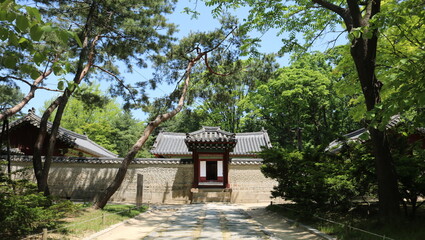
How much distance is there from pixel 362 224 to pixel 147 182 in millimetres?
12286

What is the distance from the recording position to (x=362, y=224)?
23.5ft

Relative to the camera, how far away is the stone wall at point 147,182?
15.9 m

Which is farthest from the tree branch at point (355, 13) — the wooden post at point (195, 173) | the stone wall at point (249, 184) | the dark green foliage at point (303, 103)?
the dark green foliage at point (303, 103)

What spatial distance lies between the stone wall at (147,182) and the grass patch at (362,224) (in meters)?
7.69

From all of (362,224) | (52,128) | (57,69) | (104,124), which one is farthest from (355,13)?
(104,124)

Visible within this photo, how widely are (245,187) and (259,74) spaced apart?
7.18 metres

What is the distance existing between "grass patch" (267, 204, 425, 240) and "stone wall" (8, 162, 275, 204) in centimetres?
769

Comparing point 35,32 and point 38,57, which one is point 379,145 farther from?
point 35,32

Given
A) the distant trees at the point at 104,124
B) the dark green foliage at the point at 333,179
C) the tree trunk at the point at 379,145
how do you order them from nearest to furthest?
the tree trunk at the point at 379,145 → the dark green foliage at the point at 333,179 → the distant trees at the point at 104,124

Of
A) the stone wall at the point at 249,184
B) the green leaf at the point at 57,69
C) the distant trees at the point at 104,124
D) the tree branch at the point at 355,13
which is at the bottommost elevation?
the stone wall at the point at 249,184

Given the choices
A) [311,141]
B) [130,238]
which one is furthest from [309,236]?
[311,141]

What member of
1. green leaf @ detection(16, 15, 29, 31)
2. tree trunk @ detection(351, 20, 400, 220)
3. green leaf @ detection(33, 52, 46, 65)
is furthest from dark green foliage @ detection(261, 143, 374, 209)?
green leaf @ detection(16, 15, 29, 31)

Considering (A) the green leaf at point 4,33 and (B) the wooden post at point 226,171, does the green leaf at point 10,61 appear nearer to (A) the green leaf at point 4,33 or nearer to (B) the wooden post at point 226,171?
(A) the green leaf at point 4,33

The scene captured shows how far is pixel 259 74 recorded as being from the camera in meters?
15.0
